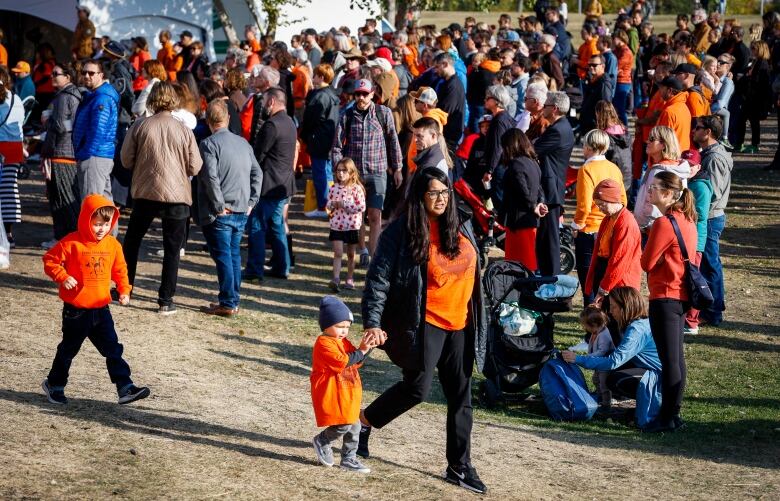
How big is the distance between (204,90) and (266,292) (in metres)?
2.29

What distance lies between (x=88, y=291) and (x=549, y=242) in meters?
5.04

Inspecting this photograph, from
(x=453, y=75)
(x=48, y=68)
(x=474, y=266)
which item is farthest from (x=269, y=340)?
(x=48, y=68)

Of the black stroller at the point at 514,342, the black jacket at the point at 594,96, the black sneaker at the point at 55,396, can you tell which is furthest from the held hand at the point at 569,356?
the black jacket at the point at 594,96

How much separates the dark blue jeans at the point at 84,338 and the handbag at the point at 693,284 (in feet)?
13.0

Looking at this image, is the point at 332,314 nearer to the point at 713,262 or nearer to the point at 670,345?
the point at 670,345

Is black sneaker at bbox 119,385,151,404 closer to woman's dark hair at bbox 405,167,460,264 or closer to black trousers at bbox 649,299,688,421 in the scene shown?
woman's dark hair at bbox 405,167,460,264

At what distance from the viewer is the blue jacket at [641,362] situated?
27.6 feet

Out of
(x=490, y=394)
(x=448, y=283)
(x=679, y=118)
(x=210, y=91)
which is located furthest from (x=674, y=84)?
(x=448, y=283)

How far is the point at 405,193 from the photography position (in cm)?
1098

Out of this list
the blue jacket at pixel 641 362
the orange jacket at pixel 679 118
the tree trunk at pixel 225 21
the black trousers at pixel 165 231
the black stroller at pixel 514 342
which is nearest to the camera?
the blue jacket at pixel 641 362

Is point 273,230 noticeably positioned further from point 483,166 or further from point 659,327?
point 659,327

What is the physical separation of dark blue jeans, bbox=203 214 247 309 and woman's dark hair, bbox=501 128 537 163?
8.34 feet

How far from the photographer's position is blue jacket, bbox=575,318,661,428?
27.6ft

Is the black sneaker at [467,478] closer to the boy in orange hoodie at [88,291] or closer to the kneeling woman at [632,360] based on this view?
the kneeling woman at [632,360]
